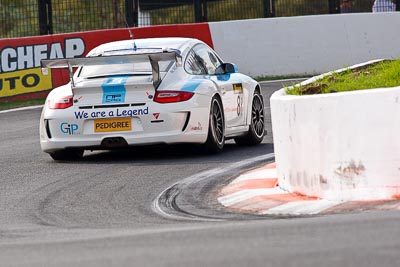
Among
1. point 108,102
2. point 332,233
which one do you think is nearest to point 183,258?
point 332,233

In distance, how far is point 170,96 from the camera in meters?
12.8

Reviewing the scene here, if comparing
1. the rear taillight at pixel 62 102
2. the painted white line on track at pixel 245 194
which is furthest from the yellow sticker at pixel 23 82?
the painted white line on track at pixel 245 194

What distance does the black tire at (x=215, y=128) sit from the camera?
1304 cm

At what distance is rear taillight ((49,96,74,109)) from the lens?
42.5 ft

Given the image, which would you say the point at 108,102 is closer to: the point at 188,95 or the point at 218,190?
the point at 188,95

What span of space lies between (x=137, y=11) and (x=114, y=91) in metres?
13.7

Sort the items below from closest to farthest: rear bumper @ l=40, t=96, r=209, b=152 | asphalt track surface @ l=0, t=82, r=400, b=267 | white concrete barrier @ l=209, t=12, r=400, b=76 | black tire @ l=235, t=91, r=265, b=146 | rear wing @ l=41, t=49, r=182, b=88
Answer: asphalt track surface @ l=0, t=82, r=400, b=267 < rear wing @ l=41, t=49, r=182, b=88 < rear bumper @ l=40, t=96, r=209, b=152 < black tire @ l=235, t=91, r=265, b=146 < white concrete barrier @ l=209, t=12, r=400, b=76

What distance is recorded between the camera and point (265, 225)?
7660 mm

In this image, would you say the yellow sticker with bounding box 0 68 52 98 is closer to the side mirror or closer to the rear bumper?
the side mirror

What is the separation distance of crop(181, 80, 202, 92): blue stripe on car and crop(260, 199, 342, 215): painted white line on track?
388 centimetres

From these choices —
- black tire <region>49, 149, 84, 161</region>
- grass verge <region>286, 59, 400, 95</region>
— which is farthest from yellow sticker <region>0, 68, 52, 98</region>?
grass verge <region>286, 59, 400, 95</region>

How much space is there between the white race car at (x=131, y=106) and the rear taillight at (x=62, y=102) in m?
0.01

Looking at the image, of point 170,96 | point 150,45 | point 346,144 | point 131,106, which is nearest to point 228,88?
point 150,45

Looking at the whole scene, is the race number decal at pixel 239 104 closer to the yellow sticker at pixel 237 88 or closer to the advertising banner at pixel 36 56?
the yellow sticker at pixel 237 88
